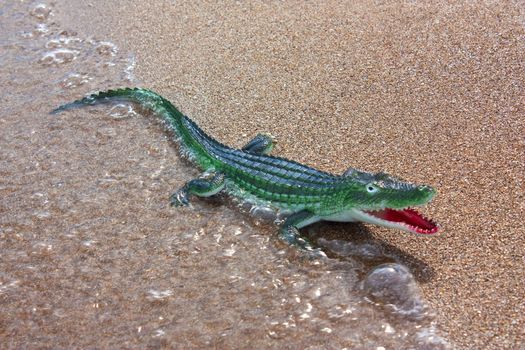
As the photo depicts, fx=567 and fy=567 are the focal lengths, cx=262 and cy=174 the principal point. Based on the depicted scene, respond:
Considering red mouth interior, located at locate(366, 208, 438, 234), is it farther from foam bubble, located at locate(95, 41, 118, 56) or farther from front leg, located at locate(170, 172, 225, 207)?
foam bubble, located at locate(95, 41, 118, 56)

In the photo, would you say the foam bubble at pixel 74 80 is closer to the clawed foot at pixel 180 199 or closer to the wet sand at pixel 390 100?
the wet sand at pixel 390 100

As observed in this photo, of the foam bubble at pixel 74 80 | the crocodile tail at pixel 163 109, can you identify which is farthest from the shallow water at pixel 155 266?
the foam bubble at pixel 74 80

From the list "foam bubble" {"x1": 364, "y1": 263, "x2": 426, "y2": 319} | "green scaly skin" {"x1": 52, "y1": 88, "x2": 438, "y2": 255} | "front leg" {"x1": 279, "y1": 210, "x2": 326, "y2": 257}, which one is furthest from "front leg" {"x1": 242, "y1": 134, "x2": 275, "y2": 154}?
"foam bubble" {"x1": 364, "y1": 263, "x2": 426, "y2": 319}

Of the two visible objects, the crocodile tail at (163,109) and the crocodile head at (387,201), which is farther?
the crocodile tail at (163,109)

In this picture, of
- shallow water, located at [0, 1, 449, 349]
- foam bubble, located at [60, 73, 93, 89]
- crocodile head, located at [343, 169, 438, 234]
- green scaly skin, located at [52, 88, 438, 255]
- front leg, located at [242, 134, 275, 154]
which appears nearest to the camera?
shallow water, located at [0, 1, 449, 349]

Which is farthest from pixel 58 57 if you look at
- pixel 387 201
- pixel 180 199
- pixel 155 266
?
pixel 387 201

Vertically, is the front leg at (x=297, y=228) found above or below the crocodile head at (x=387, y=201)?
below
